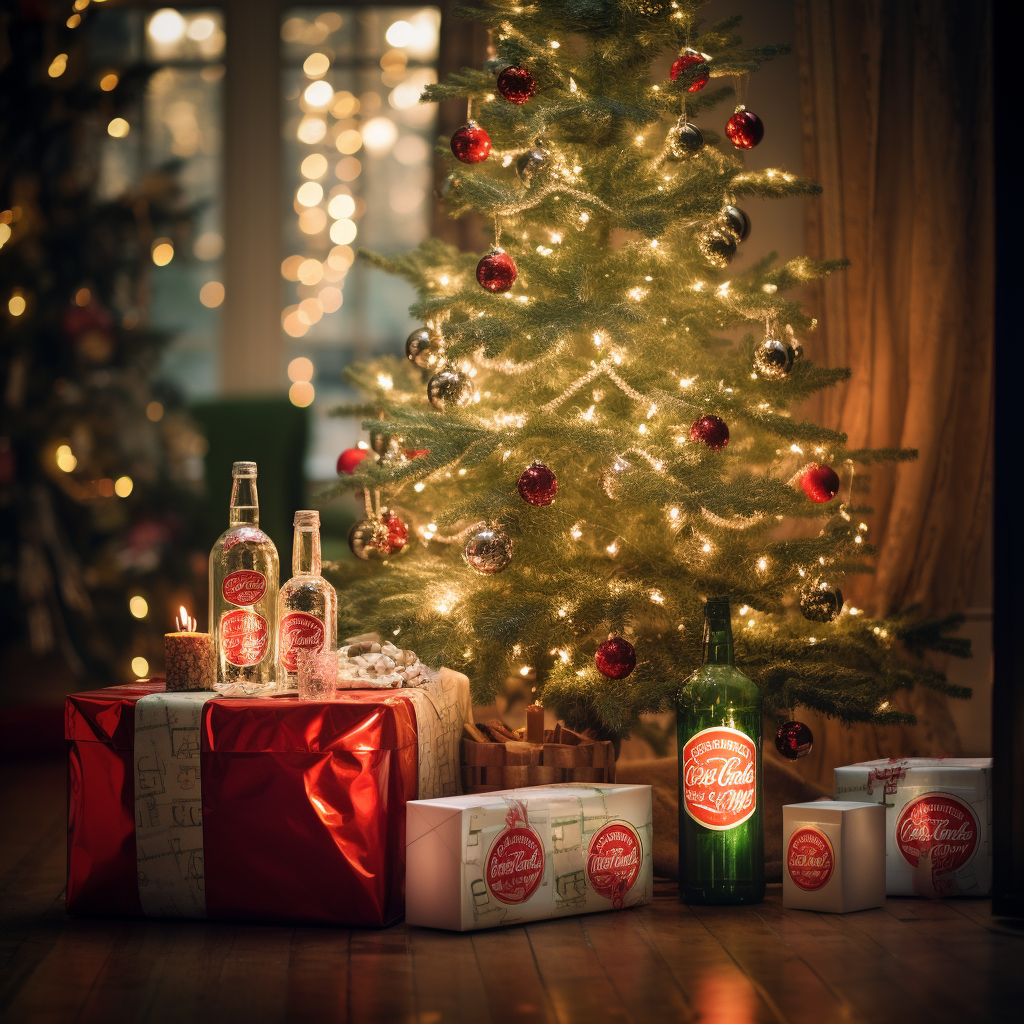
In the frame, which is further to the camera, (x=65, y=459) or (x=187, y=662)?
(x=65, y=459)

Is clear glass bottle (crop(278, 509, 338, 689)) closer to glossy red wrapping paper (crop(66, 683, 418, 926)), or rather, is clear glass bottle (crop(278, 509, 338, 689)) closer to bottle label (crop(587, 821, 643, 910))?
glossy red wrapping paper (crop(66, 683, 418, 926))

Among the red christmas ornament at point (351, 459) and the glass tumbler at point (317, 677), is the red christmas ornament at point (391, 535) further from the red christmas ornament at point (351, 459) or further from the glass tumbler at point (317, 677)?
the glass tumbler at point (317, 677)

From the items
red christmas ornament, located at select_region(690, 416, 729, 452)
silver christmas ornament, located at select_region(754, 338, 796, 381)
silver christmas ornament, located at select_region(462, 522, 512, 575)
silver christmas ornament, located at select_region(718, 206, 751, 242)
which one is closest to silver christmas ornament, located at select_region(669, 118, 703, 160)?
silver christmas ornament, located at select_region(718, 206, 751, 242)

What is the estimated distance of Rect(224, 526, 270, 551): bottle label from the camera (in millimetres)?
1777

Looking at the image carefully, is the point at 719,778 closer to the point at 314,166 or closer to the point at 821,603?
the point at 821,603

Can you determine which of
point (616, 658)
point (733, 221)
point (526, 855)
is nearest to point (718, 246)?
point (733, 221)

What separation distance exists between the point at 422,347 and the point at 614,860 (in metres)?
1.06

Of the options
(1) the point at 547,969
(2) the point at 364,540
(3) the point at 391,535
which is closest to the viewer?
(1) the point at 547,969

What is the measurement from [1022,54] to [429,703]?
4.10 ft

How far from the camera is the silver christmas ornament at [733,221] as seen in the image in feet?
6.90

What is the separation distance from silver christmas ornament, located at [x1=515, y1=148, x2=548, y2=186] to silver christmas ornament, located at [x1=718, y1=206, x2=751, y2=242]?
330 millimetres

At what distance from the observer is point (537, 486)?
192 cm

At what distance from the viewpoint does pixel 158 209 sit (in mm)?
4047

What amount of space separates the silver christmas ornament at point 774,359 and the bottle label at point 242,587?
3.10ft
